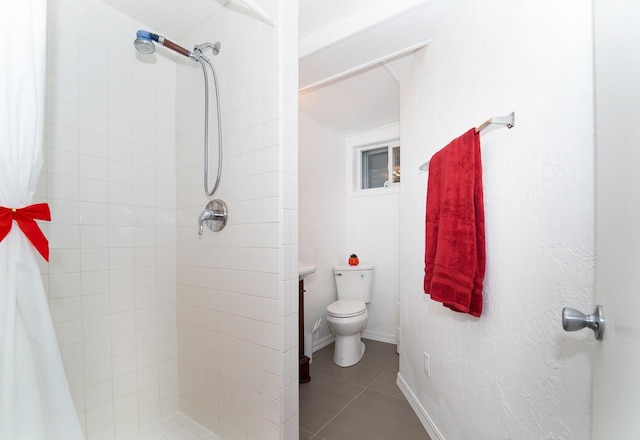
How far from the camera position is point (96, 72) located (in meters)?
1.45

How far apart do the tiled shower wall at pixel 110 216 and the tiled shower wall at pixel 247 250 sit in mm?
194

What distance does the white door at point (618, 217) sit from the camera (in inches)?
16.8

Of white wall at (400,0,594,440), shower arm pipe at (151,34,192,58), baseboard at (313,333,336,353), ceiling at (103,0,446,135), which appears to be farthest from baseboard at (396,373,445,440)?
shower arm pipe at (151,34,192,58)

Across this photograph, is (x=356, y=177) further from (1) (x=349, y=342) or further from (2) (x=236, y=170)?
(2) (x=236, y=170)

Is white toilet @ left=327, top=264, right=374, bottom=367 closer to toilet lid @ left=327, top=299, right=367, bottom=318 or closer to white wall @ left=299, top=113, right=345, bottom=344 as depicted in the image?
toilet lid @ left=327, top=299, right=367, bottom=318

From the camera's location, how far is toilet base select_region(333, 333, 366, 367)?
94.0 inches

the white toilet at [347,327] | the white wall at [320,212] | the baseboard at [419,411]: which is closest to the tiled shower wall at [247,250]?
the baseboard at [419,411]

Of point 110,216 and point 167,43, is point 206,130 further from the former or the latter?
point 110,216

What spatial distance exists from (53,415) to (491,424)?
1525 millimetres

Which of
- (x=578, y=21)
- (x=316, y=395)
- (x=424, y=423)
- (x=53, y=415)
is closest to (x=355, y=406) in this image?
(x=316, y=395)

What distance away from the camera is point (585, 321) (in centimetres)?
58

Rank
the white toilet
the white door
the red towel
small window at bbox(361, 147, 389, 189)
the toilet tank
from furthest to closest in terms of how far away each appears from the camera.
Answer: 1. small window at bbox(361, 147, 389, 189)
2. the toilet tank
3. the white toilet
4. the red towel
5. the white door

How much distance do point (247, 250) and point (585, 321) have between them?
1184mm

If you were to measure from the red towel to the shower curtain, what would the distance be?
1446mm
